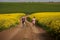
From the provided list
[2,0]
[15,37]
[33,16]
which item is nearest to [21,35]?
[15,37]

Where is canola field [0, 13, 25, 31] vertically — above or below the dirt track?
above

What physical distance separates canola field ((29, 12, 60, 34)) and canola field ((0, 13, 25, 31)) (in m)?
0.20

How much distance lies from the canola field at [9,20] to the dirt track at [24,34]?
63 millimetres

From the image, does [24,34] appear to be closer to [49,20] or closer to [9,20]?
[9,20]

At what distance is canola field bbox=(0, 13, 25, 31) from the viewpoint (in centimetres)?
305

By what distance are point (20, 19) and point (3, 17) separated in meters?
0.26

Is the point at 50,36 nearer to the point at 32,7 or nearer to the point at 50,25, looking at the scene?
the point at 50,25

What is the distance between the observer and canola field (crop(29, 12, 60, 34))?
308 centimetres

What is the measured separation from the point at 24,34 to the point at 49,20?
0.43 m

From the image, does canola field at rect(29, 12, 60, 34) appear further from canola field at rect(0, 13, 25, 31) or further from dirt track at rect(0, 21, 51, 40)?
canola field at rect(0, 13, 25, 31)

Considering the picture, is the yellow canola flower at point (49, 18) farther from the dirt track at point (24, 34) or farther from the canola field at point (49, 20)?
the dirt track at point (24, 34)

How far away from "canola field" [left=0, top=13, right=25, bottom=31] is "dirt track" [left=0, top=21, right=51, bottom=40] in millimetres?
63

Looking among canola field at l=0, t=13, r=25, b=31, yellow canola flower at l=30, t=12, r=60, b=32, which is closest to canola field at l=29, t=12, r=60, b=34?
yellow canola flower at l=30, t=12, r=60, b=32

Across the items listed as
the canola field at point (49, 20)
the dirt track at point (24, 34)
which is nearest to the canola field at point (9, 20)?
the dirt track at point (24, 34)
